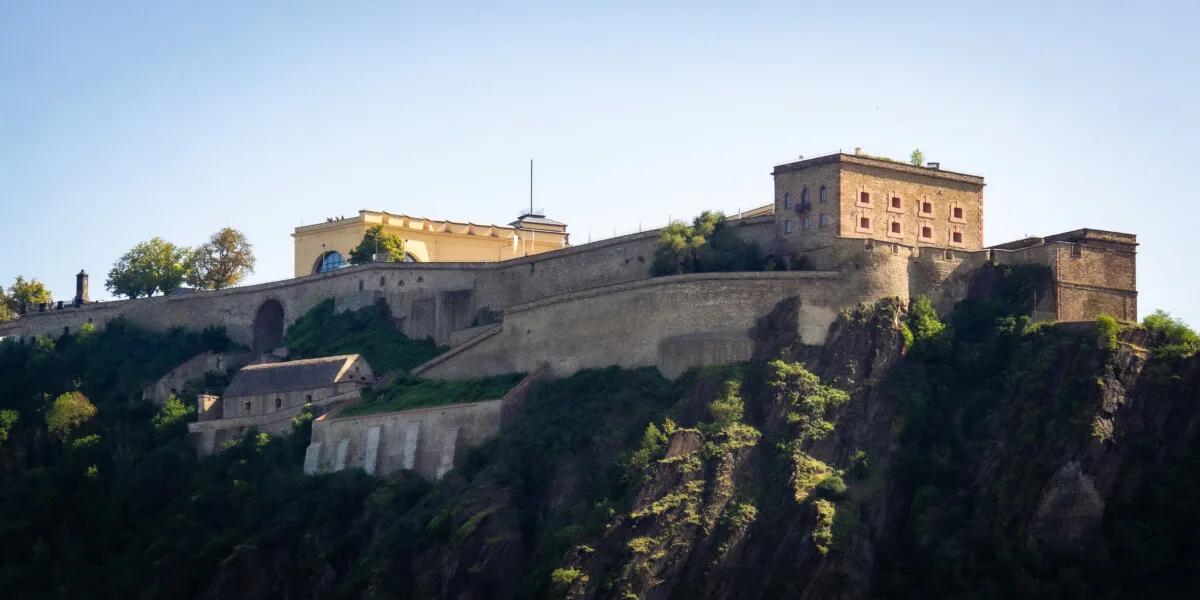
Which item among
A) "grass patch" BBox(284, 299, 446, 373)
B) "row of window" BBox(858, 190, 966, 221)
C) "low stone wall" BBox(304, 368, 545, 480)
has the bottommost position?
"low stone wall" BBox(304, 368, 545, 480)

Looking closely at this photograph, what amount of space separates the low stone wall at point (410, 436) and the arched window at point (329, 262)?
1812 centimetres

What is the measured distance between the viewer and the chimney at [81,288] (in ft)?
335

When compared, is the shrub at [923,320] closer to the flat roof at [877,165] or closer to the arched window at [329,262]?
the flat roof at [877,165]

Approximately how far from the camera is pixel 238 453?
8119cm

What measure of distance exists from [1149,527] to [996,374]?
8726 mm

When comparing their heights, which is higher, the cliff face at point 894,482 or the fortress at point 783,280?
the fortress at point 783,280

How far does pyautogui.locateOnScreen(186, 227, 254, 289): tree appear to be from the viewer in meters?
101

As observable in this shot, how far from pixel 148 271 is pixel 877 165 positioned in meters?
39.8

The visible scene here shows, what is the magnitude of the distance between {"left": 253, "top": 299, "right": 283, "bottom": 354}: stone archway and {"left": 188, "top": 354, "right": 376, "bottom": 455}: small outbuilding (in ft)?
29.9

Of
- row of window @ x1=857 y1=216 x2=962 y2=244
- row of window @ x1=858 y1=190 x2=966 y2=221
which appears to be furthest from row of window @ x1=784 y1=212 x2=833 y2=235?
row of window @ x1=858 y1=190 x2=966 y2=221

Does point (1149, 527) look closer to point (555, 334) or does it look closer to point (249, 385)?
point (555, 334)

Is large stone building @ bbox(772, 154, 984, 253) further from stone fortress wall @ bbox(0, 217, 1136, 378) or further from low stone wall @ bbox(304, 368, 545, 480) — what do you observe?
low stone wall @ bbox(304, 368, 545, 480)

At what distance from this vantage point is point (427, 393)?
79.1m

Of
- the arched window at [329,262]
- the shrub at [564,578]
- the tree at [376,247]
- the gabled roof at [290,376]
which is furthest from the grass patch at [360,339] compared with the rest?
the shrub at [564,578]
